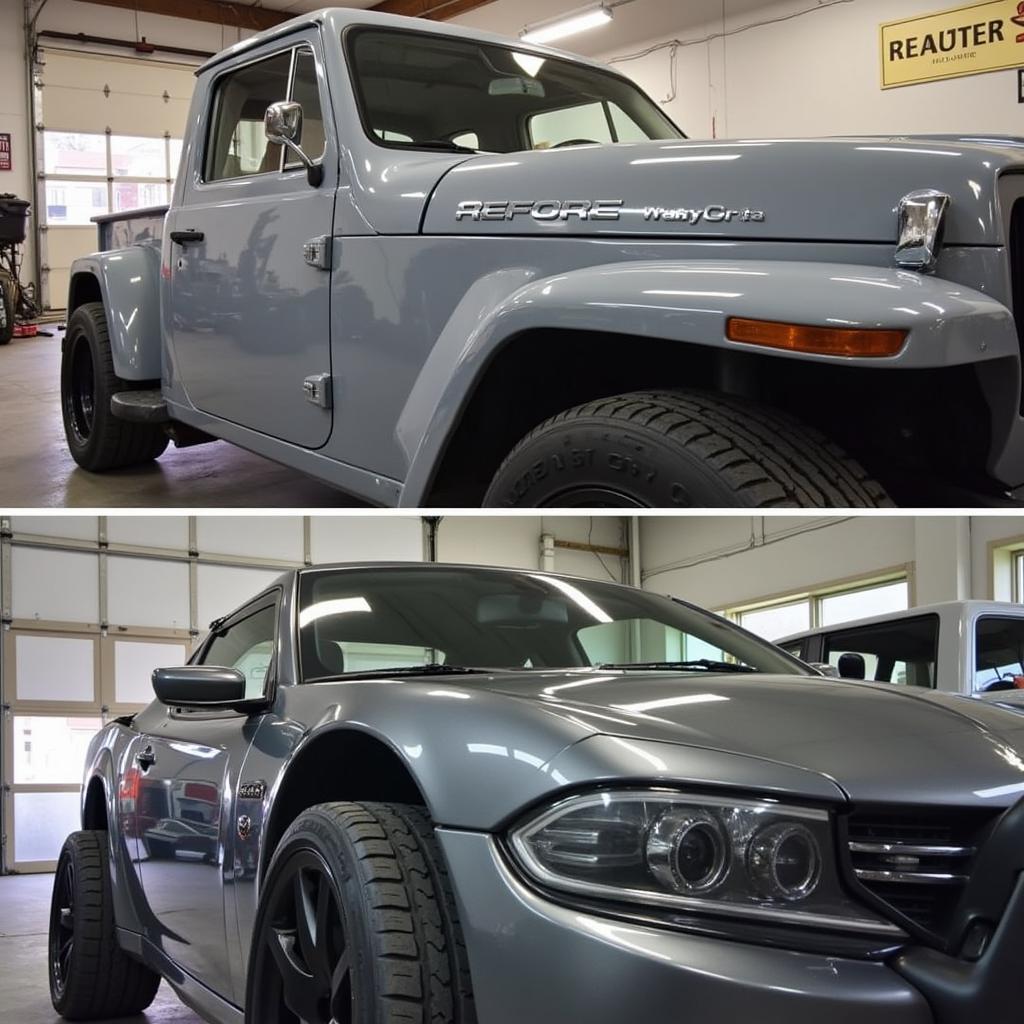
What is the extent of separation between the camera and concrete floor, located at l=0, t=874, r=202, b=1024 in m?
4.14

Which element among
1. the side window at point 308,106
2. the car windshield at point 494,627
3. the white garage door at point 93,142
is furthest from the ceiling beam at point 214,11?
the car windshield at point 494,627

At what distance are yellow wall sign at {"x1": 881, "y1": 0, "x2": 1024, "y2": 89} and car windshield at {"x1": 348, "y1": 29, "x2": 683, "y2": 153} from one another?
348 inches

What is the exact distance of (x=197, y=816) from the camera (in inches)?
107

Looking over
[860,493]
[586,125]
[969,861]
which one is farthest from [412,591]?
[586,125]

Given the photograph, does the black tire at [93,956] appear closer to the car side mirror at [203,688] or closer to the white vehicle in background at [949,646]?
the car side mirror at [203,688]

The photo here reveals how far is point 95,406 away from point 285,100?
6.32 feet

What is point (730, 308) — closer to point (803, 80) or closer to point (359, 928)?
point (359, 928)

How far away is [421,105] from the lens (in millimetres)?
3828

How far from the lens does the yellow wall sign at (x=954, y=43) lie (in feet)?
37.6

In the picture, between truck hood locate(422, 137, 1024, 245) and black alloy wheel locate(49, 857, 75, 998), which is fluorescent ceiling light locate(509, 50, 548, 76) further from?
black alloy wheel locate(49, 857, 75, 998)

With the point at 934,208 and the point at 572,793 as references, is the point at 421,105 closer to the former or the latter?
the point at 934,208

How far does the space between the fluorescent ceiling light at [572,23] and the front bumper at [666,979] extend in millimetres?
13969

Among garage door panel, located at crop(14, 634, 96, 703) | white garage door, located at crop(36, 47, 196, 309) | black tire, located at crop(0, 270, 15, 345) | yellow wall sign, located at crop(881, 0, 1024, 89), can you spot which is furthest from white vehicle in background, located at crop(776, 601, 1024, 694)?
white garage door, located at crop(36, 47, 196, 309)

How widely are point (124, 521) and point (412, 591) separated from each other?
12031 mm
